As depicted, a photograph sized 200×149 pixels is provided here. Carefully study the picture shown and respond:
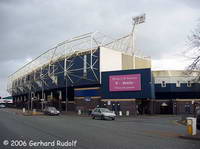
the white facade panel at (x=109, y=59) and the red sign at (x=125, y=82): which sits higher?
the white facade panel at (x=109, y=59)

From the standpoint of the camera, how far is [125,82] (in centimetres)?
5769

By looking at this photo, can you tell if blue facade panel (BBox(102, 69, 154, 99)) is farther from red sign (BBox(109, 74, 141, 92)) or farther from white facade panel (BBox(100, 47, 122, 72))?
white facade panel (BBox(100, 47, 122, 72))

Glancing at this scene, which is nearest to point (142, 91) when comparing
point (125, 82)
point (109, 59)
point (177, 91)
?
point (125, 82)

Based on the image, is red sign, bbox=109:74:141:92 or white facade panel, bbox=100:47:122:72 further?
white facade panel, bbox=100:47:122:72

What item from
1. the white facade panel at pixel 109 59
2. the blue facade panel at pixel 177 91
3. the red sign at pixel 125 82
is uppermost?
the white facade panel at pixel 109 59

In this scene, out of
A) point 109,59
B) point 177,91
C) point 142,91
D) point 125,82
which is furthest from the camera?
point 177,91

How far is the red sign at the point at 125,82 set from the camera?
56.6m

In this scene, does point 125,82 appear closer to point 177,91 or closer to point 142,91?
point 142,91

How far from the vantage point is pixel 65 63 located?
71.3m

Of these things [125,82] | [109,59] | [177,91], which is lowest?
[177,91]

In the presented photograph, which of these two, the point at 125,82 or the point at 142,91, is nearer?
the point at 142,91

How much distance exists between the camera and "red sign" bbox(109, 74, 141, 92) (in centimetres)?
5656

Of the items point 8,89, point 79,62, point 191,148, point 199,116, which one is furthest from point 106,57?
point 8,89

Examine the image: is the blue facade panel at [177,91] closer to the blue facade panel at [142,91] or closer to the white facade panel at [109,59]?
the white facade panel at [109,59]
